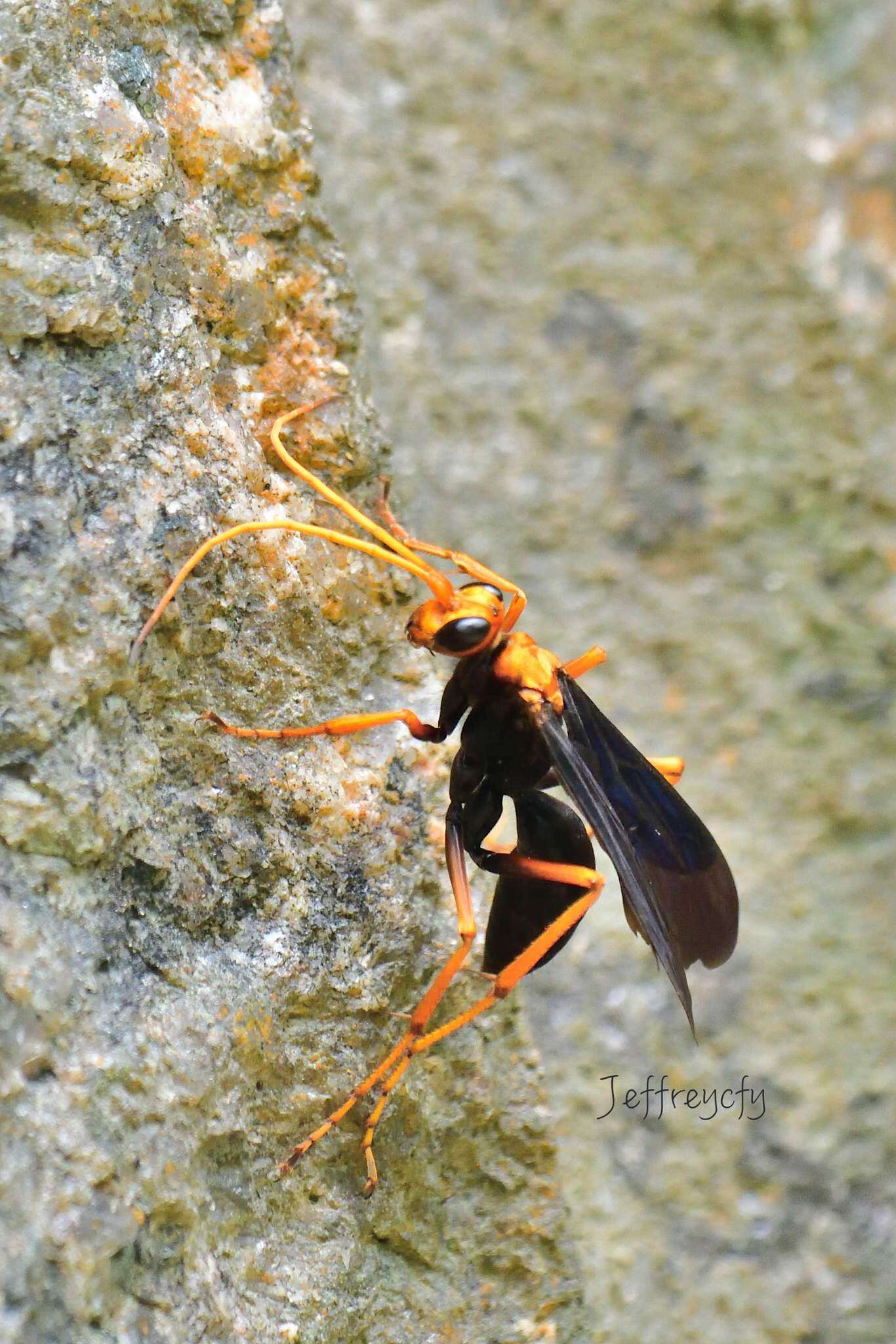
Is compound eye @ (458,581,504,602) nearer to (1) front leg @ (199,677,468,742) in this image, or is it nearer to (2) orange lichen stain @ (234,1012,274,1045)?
(1) front leg @ (199,677,468,742)

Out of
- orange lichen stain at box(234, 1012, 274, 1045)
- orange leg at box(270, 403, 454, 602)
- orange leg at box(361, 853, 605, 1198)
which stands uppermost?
orange leg at box(270, 403, 454, 602)

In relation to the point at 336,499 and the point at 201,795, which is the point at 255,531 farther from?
the point at 201,795

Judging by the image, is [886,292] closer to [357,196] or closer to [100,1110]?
[357,196]

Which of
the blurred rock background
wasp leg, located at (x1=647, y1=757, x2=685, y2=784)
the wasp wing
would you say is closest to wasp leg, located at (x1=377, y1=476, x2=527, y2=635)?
the wasp wing

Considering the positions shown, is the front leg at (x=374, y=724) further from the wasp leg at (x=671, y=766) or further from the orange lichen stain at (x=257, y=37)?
the orange lichen stain at (x=257, y=37)

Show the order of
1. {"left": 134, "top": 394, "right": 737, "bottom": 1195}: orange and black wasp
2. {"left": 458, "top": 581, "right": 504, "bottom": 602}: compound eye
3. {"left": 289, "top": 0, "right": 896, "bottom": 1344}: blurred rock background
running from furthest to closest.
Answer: {"left": 289, "top": 0, "right": 896, "bottom": 1344}: blurred rock background
{"left": 458, "top": 581, "right": 504, "bottom": 602}: compound eye
{"left": 134, "top": 394, "right": 737, "bottom": 1195}: orange and black wasp

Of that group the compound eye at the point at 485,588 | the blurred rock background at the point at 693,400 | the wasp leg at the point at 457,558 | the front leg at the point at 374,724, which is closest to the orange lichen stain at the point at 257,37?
the blurred rock background at the point at 693,400
